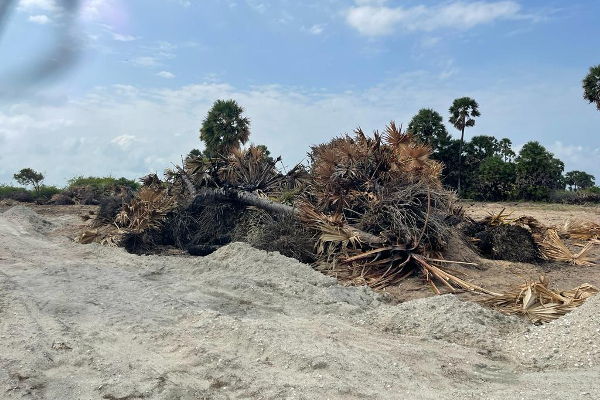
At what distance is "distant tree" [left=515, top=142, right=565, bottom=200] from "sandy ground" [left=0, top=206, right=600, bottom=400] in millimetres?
24147

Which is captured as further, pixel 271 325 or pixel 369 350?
pixel 271 325

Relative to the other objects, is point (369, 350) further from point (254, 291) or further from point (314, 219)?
point (314, 219)

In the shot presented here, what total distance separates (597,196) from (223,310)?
83.9ft

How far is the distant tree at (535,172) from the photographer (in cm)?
2820

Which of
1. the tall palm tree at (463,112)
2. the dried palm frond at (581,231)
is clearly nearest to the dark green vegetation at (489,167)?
the tall palm tree at (463,112)

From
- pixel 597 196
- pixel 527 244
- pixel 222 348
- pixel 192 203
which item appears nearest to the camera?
pixel 222 348

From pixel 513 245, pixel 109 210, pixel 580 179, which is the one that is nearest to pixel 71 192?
pixel 109 210

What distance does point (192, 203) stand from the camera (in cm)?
1240

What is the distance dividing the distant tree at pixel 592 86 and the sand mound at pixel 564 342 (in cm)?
2331

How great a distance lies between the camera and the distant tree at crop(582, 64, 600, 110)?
81.1 ft

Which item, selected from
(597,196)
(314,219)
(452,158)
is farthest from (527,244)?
(452,158)

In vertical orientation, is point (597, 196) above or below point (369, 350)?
above

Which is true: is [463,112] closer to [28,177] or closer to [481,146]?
[481,146]

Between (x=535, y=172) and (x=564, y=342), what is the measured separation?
26.4m
